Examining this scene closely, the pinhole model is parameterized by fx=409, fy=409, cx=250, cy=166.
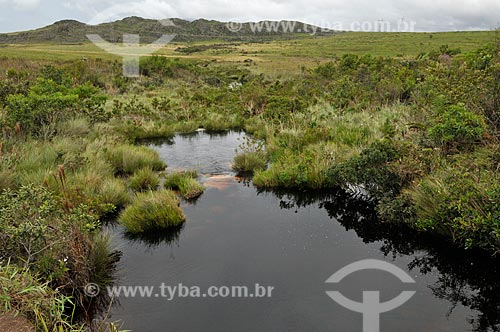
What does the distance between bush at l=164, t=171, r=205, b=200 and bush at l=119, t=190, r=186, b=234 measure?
1274 millimetres

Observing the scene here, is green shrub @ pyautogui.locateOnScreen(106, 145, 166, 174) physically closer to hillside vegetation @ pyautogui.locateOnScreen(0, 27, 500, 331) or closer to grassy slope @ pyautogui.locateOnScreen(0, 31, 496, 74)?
hillside vegetation @ pyautogui.locateOnScreen(0, 27, 500, 331)

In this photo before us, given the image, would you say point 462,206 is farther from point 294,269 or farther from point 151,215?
point 151,215

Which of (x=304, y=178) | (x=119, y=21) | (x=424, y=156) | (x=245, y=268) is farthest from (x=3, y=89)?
(x=119, y=21)

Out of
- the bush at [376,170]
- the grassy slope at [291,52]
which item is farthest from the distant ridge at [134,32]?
the bush at [376,170]

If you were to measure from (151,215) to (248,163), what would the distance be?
4.43 m

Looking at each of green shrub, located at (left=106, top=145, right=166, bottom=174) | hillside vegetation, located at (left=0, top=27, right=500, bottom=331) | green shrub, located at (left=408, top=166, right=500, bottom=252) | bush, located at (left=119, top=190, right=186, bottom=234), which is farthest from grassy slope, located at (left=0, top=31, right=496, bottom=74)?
green shrub, located at (left=408, top=166, right=500, bottom=252)

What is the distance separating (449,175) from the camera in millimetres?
7242

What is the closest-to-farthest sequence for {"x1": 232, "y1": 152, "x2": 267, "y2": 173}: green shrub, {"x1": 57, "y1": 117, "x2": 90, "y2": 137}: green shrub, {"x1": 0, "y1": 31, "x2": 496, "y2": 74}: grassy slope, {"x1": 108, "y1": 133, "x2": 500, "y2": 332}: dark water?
{"x1": 108, "y1": 133, "x2": 500, "y2": 332}: dark water → {"x1": 232, "y1": 152, "x2": 267, "y2": 173}: green shrub → {"x1": 57, "y1": 117, "x2": 90, "y2": 137}: green shrub → {"x1": 0, "y1": 31, "x2": 496, "y2": 74}: grassy slope

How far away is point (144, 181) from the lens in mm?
10156

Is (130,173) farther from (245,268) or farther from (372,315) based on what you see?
(372,315)

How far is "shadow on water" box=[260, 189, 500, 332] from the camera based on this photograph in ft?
18.6

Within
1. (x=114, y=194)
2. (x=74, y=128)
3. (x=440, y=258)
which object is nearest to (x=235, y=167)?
(x=114, y=194)

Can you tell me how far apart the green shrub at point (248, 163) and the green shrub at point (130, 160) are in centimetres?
218

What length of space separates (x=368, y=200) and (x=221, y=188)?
3.61m
